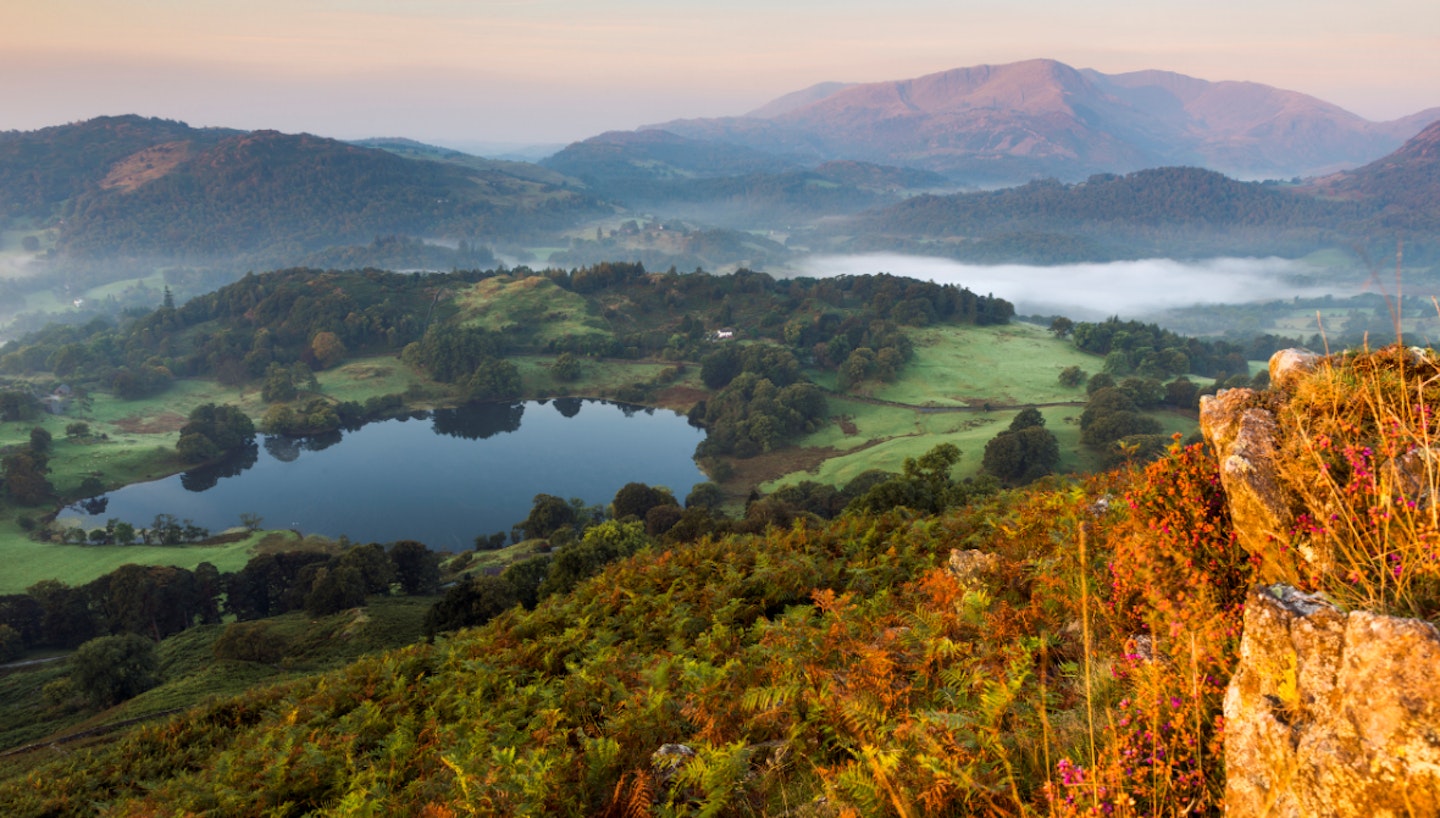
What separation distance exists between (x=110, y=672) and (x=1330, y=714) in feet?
116

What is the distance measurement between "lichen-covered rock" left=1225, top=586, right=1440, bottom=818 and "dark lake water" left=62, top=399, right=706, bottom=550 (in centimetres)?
7071

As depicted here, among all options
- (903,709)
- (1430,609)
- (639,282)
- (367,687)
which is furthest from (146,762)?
(639,282)

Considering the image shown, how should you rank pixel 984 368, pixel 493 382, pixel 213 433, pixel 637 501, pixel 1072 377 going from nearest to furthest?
pixel 637 501 < pixel 213 433 < pixel 1072 377 < pixel 984 368 < pixel 493 382

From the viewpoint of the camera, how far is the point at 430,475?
86125 millimetres

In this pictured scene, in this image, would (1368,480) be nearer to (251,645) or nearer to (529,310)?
(251,645)

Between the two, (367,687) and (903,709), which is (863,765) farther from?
(367,687)

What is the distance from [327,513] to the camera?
7612cm

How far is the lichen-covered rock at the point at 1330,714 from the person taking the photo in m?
3.17

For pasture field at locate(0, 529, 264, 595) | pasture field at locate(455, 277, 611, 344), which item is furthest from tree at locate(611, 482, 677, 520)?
pasture field at locate(455, 277, 611, 344)

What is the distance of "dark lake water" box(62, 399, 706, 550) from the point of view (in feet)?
244

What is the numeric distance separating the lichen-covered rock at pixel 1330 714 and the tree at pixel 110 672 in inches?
1336

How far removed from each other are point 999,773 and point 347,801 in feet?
22.3

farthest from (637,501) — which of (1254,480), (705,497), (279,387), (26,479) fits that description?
(279,387)

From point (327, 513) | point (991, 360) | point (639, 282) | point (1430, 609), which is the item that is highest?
point (639, 282)
